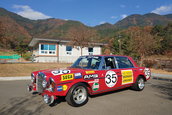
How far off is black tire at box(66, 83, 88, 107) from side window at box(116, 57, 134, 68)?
7.01 ft

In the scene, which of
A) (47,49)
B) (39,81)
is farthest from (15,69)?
(39,81)

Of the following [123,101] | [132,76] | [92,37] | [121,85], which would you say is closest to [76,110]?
[123,101]

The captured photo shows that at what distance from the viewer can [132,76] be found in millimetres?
6480

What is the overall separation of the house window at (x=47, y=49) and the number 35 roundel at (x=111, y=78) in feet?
62.9

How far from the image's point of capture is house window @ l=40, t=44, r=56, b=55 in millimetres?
23094

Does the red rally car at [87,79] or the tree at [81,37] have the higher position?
the tree at [81,37]

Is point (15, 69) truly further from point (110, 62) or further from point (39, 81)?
point (110, 62)

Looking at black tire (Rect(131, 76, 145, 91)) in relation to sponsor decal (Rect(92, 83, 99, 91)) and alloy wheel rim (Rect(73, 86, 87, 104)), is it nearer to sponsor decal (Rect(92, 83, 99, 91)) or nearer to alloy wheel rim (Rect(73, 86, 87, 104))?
sponsor decal (Rect(92, 83, 99, 91))

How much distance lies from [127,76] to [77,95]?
2.58m

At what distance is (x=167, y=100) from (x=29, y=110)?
4982 millimetres

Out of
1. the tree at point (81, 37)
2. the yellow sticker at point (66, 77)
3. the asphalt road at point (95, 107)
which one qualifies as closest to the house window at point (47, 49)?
the tree at point (81, 37)

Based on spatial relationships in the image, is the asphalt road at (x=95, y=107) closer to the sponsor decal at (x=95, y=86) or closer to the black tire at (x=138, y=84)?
the sponsor decal at (x=95, y=86)

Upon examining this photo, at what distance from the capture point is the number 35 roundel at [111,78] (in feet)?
17.9

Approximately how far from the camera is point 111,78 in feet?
18.4
